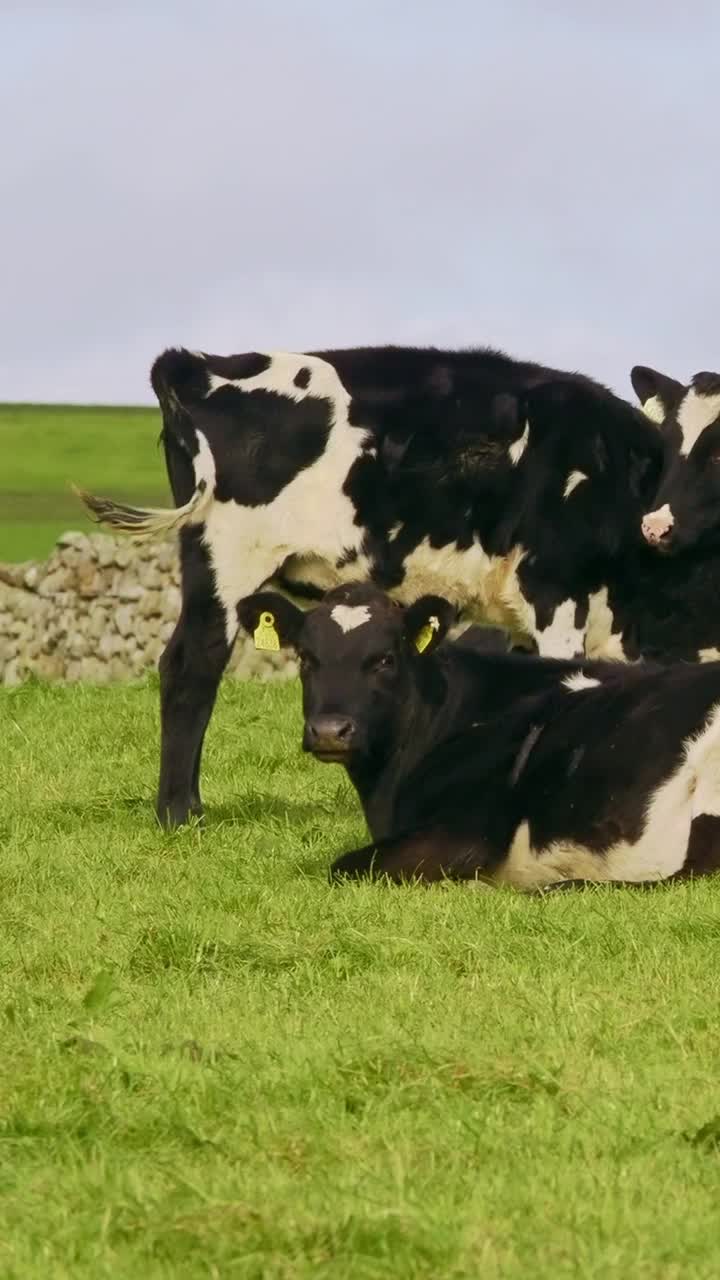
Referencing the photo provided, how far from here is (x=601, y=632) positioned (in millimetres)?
11891

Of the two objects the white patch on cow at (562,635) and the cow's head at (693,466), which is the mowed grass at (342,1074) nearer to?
the white patch on cow at (562,635)

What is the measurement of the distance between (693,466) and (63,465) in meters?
35.6

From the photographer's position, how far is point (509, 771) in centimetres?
845

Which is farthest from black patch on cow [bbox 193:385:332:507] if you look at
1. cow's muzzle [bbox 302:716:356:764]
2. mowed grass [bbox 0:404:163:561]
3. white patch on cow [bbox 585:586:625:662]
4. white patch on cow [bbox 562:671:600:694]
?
mowed grass [bbox 0:404:163:561]

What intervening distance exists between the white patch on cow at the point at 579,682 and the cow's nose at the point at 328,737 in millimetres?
967

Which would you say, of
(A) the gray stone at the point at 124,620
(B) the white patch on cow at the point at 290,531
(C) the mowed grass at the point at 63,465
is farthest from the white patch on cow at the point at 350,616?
(C) the mowed grass at the point at 63,465

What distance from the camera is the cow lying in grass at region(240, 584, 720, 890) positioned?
8016mm

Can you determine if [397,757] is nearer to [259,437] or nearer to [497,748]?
[497,748]

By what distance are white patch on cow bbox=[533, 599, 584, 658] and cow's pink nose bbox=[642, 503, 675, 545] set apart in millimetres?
540

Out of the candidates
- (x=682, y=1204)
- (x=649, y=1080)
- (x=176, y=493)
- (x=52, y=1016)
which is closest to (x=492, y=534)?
(x=176, y=493)

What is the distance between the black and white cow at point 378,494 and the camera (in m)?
11.0

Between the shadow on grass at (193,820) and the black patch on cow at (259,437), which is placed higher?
the black patch on cow at (259,437)

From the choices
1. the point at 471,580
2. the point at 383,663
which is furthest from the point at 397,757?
the point at 471,580

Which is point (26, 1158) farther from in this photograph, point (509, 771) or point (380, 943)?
point (509, 771)
